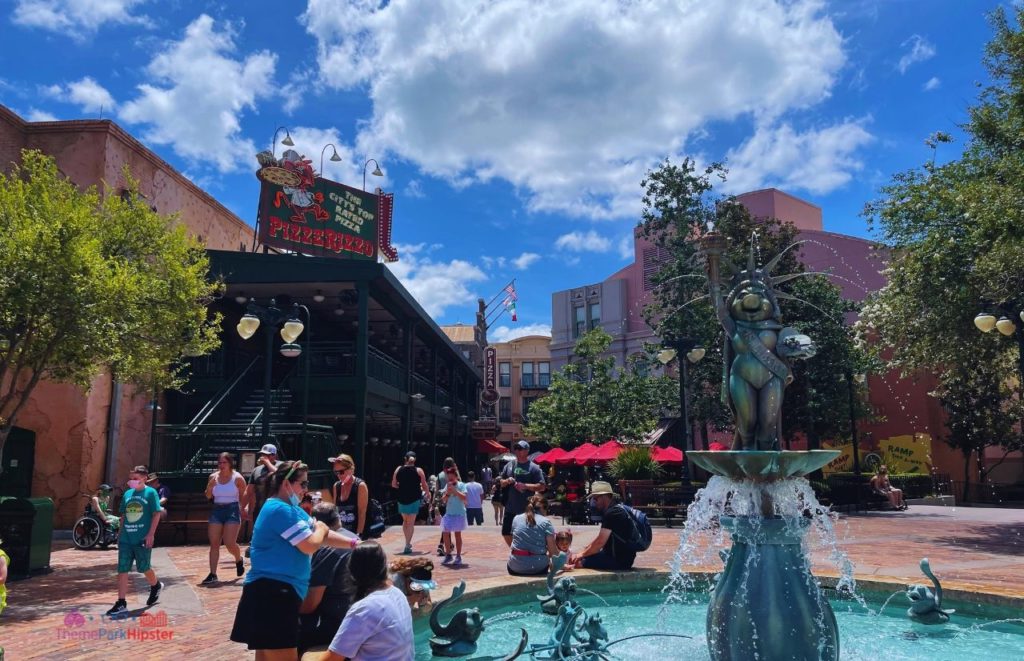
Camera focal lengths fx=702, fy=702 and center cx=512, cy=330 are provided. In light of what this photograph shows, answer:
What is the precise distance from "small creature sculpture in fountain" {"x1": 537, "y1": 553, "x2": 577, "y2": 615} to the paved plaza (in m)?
0.99

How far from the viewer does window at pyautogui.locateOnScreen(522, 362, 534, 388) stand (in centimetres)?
5959

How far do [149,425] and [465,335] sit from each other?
46.3 metres

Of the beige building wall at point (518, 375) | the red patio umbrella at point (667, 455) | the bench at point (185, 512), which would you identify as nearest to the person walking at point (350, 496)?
the bench at point (185, 512)

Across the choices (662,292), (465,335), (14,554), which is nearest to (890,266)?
(662,292)

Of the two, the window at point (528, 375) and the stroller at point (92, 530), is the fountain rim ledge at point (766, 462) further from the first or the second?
the window at point (528, 375)

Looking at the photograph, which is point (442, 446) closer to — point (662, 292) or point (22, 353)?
point (662, 292)

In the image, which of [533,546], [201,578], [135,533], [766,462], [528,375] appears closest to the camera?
[766,462]

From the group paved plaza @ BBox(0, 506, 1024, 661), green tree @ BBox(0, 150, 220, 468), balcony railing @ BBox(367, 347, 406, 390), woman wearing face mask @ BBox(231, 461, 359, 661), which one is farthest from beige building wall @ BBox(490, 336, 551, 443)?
woman wearing face mask @ BBox(231, 461, 359, 661)

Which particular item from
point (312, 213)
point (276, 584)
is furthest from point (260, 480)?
point (312, 213)

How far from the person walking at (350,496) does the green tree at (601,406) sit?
21.1 meters

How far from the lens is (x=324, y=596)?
4664 millimetres

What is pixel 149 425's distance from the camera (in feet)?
61.8

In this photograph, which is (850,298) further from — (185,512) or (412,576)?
(412,576)

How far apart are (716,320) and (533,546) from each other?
16527 millimetres
